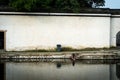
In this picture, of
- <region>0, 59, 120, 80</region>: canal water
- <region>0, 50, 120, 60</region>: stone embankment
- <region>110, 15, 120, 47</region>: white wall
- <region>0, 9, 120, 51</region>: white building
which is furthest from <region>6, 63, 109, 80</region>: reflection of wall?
<region>110, 15, 120, 47</region>: white wall

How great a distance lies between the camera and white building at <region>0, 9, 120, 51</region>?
39031mm

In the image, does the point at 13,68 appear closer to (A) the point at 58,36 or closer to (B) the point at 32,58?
(B) the point at 32,58

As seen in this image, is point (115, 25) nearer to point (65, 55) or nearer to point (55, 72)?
point (65, 55)

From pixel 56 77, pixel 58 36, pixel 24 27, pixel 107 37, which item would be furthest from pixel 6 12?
pixel 56 77

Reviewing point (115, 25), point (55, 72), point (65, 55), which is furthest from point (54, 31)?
point (55, 72)

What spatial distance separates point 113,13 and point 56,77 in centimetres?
1879

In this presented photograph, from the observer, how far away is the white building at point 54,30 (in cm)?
3903

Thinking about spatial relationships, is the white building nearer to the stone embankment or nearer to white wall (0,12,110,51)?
white wall (0,12,110,51)

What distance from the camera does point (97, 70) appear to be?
91.7ft

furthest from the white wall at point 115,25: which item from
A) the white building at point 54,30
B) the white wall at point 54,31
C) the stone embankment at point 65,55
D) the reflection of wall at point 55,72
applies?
the reflection of wall at point 55,72

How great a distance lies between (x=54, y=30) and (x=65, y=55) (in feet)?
14.1

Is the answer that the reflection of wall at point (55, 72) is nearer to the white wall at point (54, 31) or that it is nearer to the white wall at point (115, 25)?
the white wall at point (54, 31)

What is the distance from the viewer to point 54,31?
3959cm

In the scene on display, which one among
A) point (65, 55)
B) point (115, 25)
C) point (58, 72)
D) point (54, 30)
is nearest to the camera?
point (58, 72)
